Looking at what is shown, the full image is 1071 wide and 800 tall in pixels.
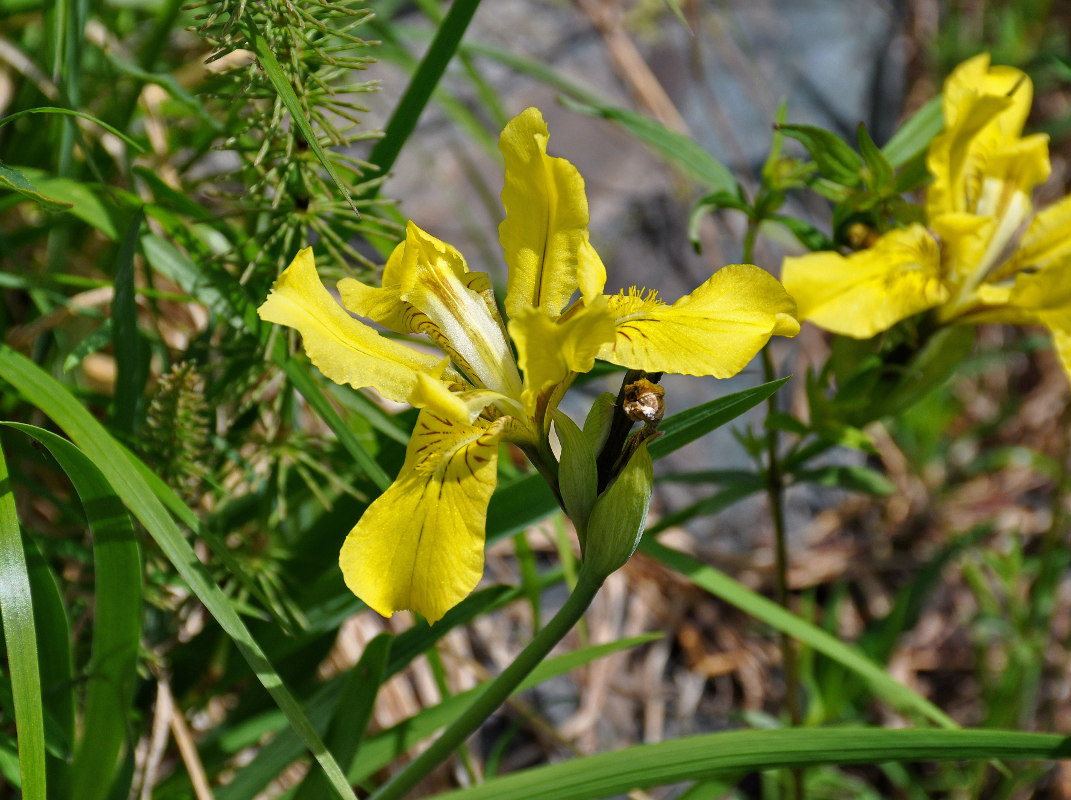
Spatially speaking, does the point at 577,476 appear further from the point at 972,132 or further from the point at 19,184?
the point at 972,132

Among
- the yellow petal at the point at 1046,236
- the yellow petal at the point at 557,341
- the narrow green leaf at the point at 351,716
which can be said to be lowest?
the narrow green leaf at the point at 351,716

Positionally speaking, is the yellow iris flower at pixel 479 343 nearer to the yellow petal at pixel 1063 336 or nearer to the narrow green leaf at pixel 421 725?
the narrow green leaf at pixel 421 725

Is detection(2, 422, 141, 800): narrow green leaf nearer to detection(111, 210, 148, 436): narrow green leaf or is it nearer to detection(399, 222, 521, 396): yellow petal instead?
detection(111, 210, 148, 436): narrow green leaf

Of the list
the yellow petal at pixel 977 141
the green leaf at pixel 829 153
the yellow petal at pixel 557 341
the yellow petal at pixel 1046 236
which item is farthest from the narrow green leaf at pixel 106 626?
the yellow petal at pixel 1046 236

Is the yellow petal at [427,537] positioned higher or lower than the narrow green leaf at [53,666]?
higher

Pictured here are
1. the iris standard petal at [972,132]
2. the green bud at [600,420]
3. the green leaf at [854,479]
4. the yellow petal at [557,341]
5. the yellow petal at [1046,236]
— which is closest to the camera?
the yellow petal at [557,341]

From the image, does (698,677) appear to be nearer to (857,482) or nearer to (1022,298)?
(857,482)

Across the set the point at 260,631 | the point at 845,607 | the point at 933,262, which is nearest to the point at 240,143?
the point at 260,631
